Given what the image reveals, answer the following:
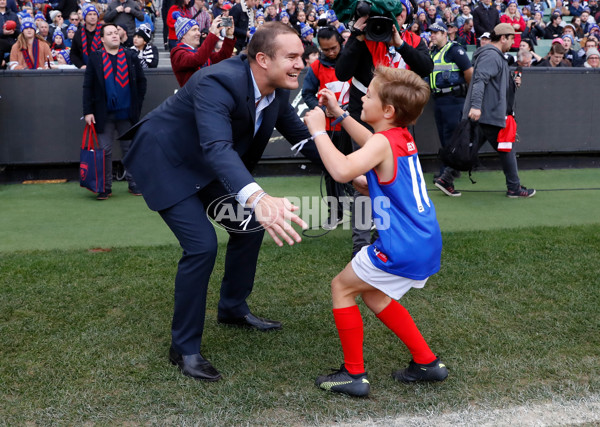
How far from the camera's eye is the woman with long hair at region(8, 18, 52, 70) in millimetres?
9328

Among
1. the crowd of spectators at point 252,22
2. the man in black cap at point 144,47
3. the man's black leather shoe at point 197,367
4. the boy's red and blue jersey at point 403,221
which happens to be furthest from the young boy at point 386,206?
the man in black cap at point 144,47

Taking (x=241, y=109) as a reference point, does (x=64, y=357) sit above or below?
below

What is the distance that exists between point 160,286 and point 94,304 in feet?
1.71

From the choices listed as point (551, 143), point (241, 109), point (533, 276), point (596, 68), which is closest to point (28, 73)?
point (241, 109)

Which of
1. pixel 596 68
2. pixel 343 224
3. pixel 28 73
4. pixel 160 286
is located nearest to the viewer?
Result: pixel 160 286

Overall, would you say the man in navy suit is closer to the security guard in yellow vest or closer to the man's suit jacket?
the man's suit jacket

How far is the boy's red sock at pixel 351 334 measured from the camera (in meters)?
3.22

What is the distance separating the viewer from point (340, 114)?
3342 mm

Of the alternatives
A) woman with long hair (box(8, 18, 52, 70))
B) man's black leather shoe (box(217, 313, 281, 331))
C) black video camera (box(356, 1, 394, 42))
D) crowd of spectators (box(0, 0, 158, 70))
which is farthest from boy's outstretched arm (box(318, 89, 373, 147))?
woman with long hair (box(8, 18, 52, 70))

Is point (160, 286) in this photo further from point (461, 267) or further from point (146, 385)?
point (461, 267)

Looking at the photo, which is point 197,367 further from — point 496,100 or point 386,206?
point 496,100

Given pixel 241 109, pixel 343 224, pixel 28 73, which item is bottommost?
pixel 343 224

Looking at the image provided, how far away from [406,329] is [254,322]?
3.74 feet

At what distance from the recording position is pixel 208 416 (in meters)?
2.99
